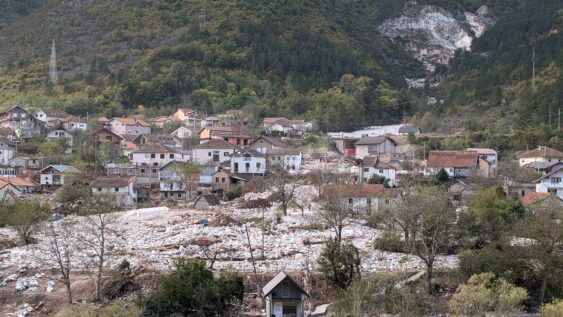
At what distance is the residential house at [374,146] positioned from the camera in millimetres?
50781

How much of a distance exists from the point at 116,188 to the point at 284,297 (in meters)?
19.3

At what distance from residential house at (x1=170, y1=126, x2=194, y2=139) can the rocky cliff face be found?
53429mm

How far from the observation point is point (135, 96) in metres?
69.0

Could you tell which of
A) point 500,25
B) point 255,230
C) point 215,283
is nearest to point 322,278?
point 215,283

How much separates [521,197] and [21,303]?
23524 millimetres

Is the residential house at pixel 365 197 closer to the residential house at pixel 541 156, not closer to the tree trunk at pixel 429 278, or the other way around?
the tree trunk at pixel 429 278

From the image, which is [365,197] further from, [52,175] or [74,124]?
[74,124]

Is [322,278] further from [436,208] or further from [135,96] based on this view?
[135,96]

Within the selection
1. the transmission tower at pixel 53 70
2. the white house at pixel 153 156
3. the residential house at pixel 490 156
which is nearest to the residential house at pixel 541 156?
the residential house at pixel 490 156

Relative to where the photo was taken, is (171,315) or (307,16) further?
(307,16)

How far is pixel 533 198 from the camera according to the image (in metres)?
35.8

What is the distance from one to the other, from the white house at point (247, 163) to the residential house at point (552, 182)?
49.4 ft

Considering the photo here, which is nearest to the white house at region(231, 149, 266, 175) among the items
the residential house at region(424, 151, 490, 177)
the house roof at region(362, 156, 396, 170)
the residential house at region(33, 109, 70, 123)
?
the house roof at region(362, 156, 396, 170)

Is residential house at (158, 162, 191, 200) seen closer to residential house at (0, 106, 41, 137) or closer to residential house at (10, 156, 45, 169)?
residential house at (10, 156, 45, 169)
